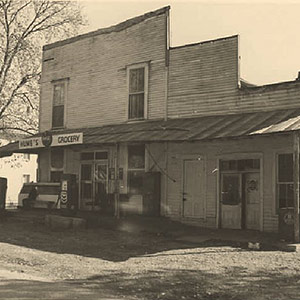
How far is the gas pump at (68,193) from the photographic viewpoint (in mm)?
16328

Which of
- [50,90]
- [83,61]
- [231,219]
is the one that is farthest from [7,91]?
[231,219]

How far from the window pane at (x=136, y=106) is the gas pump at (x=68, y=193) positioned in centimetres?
343

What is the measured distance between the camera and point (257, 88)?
14.6 m

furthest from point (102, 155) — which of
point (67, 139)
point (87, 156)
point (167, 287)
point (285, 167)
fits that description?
point (167, 287)

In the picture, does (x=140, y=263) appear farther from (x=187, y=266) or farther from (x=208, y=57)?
(x=208, y=57)

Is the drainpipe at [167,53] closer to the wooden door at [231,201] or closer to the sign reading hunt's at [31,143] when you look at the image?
the wooden door at [231,201]

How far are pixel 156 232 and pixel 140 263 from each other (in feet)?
15.0

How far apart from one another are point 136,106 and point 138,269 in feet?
31.9

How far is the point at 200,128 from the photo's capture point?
45.9 feet

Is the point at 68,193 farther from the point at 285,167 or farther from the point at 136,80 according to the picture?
the point at 285,167

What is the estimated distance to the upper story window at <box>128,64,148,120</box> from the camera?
57.9ft

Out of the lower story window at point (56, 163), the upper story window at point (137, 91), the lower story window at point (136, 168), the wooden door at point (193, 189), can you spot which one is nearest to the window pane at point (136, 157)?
the lower story window at point (136, 168)

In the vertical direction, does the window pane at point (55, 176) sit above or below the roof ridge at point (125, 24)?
below

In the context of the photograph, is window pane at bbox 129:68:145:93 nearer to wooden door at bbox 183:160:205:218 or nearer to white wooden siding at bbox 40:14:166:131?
white wooden siding at bbox 40:14:166:131
